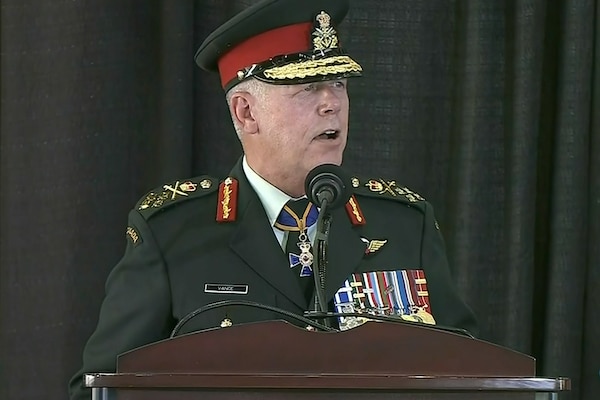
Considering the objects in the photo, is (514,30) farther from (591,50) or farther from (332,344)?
(332,344)

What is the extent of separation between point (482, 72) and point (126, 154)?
2.65 ft

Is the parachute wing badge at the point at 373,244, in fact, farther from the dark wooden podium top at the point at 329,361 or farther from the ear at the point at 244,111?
the dark wooden podium top at the point at 329,361

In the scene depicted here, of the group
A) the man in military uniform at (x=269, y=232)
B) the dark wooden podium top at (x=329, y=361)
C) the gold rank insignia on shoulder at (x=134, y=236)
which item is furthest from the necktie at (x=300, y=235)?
the dark wooden podium top at (x=329, y=361)

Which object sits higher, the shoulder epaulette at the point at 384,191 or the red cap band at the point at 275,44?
the red cap band at the point at 275,44

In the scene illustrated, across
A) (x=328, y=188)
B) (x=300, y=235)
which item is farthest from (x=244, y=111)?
(x=328, y=188)

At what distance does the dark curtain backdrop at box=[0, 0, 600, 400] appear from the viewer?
228 cm

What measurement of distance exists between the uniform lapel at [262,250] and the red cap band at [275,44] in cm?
23

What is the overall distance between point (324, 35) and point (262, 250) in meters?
0.36

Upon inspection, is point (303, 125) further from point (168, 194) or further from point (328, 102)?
point (168, 194)

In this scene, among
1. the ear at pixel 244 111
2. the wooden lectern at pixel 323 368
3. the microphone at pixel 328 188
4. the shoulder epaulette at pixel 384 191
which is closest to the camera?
the wooden lectern at pixel 323 368

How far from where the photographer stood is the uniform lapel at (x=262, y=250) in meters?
1.69

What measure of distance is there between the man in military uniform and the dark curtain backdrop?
1.73 ft

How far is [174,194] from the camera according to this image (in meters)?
1.82

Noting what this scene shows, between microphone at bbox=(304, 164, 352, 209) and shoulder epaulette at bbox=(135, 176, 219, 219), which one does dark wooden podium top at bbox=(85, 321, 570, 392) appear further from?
shoulder epaulette at bbox=(135, 176, 219, 219)
